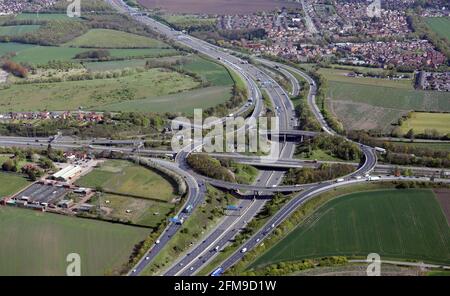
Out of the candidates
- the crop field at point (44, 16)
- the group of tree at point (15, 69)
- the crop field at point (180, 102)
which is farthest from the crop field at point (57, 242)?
the crop field at point (44, 16)

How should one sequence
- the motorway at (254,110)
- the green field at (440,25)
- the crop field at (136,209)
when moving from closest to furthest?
the motorway at (254,110) < the crop field at (136,209) < the green field at (440,25)

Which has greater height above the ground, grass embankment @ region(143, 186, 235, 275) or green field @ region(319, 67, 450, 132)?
green field @ region(319, 67, 450, 132)

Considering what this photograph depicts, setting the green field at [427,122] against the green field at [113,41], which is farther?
the green field at [113,41]

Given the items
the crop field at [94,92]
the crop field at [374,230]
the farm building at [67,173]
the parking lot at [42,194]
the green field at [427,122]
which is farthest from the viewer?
the crop field at [94,92]

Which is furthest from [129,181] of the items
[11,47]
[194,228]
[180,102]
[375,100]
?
[11,47]

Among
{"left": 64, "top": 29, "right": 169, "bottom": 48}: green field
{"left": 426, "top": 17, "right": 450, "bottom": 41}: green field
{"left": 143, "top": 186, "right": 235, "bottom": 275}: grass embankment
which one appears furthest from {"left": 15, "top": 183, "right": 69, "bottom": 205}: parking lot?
{"left": 426, "top": 17, "right": 450, "bottom": 41}: green field

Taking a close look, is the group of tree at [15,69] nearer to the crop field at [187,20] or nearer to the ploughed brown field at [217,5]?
the crop field at [187,20]

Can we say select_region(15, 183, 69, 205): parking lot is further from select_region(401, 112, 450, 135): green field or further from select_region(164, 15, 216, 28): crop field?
select_region(164, 15, 216, 28): crop field
